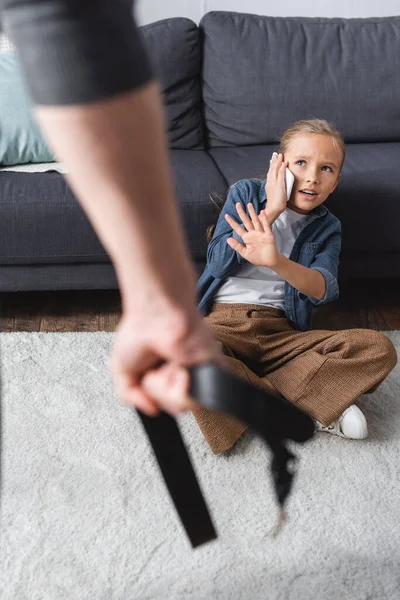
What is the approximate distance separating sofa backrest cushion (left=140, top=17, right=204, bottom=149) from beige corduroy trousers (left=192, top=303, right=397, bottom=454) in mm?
984

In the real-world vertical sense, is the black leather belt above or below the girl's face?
above

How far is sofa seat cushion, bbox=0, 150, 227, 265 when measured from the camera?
202 centimetres

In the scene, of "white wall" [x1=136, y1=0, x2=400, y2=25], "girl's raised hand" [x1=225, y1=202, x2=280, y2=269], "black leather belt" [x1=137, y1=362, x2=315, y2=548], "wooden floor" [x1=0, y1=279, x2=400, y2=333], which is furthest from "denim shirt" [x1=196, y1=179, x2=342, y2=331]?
"white wall" [x1=136, y1=0, x2=400, y2=25]

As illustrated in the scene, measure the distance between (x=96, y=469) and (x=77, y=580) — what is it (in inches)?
11.9

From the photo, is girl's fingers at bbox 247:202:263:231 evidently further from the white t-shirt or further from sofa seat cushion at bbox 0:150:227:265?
sofa seat cushion at bbox 0:150:227:265

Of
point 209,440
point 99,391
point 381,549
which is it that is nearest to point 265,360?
point 209,440

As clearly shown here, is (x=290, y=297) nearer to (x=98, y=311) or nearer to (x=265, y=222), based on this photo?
(x=265, y=222)

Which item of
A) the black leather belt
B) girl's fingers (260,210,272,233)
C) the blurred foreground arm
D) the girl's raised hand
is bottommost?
the girl's raised hand

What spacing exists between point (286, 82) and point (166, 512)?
68.6 inches

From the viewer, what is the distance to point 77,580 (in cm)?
125

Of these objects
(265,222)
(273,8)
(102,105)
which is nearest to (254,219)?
(265,222)

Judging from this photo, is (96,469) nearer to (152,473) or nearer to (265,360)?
(152,473)

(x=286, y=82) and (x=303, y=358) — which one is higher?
(x=286, y=82)

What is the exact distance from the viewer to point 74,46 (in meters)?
0.29
